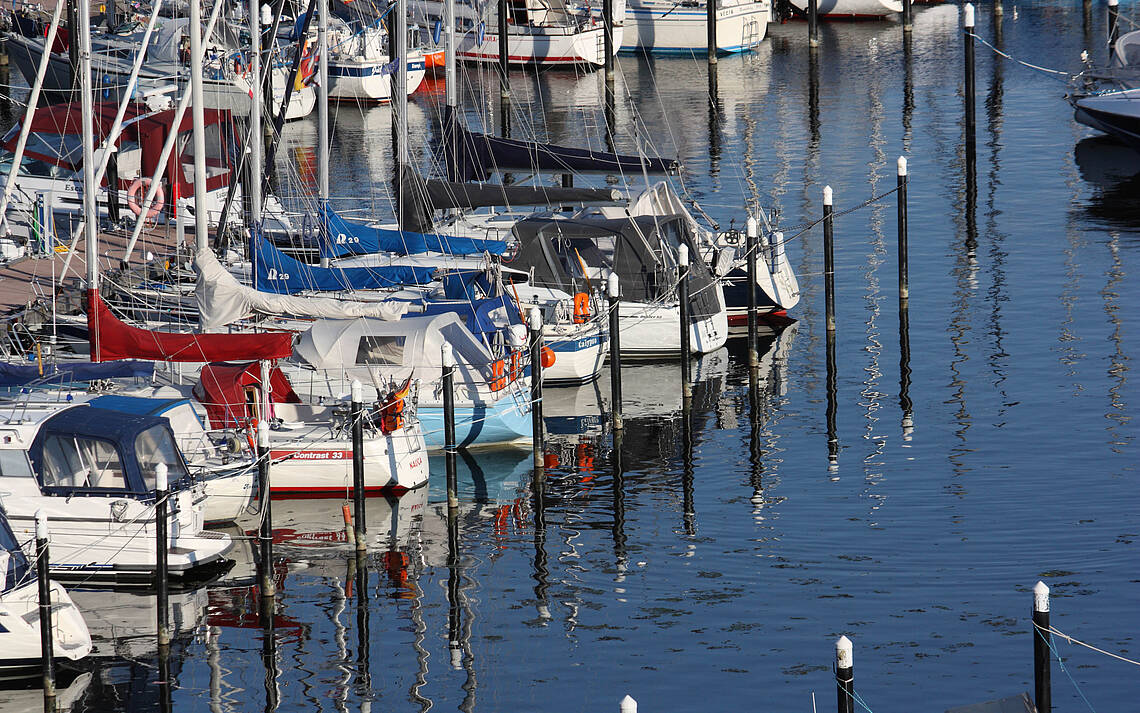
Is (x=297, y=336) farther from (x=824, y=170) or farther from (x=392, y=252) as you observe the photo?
(x=824, y=170)

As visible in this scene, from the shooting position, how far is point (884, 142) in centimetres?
5653

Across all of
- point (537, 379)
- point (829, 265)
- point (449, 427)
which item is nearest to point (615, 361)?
point (537, 379)

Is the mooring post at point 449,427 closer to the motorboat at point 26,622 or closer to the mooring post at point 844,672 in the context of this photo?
the motorboat at point 26,622

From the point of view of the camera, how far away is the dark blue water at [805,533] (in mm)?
23344

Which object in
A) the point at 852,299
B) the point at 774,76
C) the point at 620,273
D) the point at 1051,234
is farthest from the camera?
the point at 774,76

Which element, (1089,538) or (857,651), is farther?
(1089,538)

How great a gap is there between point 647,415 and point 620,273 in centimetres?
407

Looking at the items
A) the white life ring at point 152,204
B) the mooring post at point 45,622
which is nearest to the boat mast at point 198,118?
the mooring post at point 45,622

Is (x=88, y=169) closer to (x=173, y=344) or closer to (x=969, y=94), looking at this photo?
(x=173, y=344)

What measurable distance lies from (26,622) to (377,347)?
34.8 ft

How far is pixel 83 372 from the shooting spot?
28.8 m

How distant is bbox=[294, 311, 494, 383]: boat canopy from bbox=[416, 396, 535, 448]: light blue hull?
3.01 ft

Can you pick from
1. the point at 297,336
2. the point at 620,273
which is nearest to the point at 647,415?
A: the point at 620,273

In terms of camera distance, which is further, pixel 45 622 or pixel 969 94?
pixel 969 94
